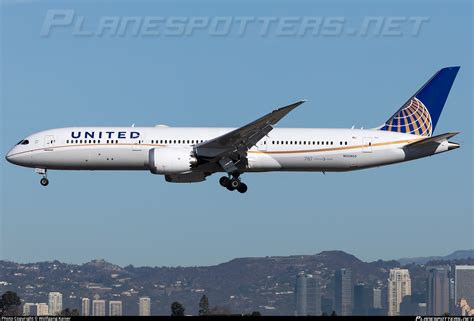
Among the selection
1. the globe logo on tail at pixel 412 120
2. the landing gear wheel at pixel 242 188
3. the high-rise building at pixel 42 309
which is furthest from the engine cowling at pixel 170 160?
the high-rise building at pixel 42 309

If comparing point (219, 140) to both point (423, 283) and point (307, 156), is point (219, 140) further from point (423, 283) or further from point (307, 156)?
point (423, 283)

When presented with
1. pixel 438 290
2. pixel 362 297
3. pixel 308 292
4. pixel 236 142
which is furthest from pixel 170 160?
pixel 438 290

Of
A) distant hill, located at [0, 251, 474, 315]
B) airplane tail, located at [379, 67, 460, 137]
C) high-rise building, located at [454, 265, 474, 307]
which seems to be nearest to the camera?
airplane tail, located at [379, 67, 460, 137]

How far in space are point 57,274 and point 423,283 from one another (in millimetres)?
41271

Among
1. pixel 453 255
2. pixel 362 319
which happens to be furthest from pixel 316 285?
pixel 362 319

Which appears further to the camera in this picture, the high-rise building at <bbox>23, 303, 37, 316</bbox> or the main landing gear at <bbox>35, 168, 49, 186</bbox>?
the high-rise building at <bbox>23, 303, 37, 316</bbox>

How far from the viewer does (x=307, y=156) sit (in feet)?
199

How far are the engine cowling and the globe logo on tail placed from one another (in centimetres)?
1402

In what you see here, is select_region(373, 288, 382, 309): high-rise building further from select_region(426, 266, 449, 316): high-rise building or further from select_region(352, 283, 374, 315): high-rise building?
select_region(426, 266, 449, 316): high-rise building

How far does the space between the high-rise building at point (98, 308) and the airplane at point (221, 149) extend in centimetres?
3513

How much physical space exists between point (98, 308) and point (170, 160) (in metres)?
40.2

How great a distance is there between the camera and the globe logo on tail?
2574 inches

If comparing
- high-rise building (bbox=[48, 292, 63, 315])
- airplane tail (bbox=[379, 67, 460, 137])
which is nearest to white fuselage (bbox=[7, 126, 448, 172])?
airplane tail (bbox=[379, 67, 460, 137])

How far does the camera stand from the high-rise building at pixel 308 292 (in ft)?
359
